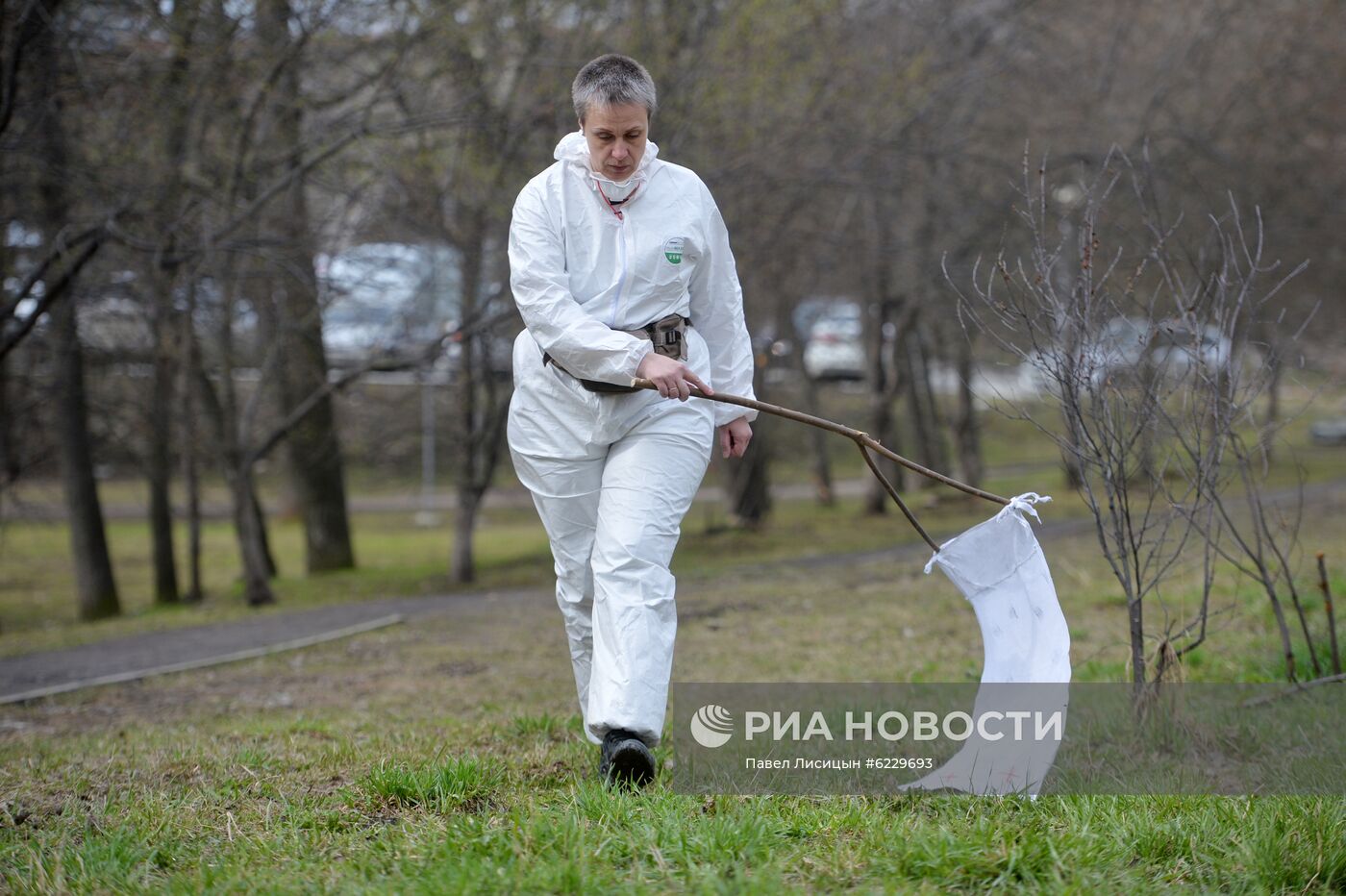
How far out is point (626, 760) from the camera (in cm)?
368

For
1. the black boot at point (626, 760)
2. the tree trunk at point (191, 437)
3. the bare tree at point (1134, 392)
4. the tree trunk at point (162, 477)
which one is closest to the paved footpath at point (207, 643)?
the tree trunk at point (191, 437)

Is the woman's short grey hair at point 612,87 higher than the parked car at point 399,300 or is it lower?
lower

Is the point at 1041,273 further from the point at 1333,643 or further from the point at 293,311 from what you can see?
the point at 293,311

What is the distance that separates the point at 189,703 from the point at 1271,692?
545 centimetres

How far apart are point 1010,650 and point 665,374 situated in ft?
4.30

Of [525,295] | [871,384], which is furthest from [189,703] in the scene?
[871,384]

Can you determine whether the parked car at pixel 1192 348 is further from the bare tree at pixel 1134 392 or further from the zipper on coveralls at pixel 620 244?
the zipper on coveralls at pixel 620 244

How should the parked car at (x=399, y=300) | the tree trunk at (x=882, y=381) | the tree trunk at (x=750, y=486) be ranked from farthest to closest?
the tree trunk at (x=882, y=381) < the tree trunk at (x=750, y=486) < the parked car at (x=399, y=300)

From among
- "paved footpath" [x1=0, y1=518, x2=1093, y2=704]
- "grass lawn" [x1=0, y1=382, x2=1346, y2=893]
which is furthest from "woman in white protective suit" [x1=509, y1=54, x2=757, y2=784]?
"paved footpath" [x1=0, y1=518, x2=1093, y2=704]

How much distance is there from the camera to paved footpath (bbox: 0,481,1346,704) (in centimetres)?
852

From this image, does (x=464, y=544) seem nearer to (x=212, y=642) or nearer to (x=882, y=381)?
(x=212, y=642)

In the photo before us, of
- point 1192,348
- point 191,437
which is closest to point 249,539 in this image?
point 191,437

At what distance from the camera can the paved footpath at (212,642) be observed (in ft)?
28.0

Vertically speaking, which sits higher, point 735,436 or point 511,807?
point 735,436
